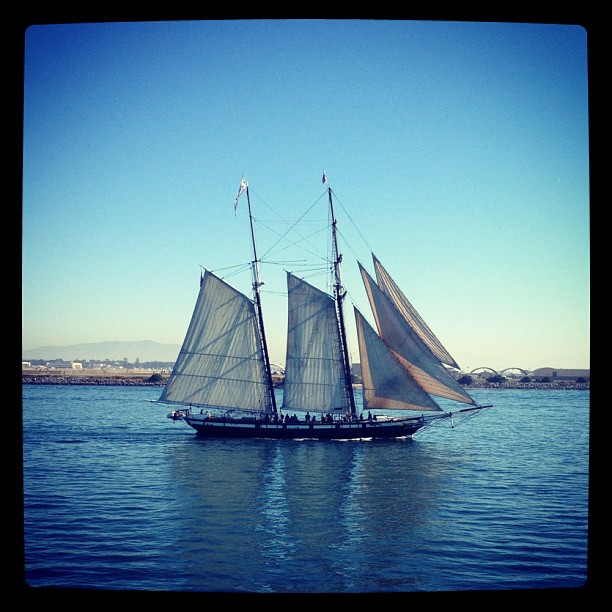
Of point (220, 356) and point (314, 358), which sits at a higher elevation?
point (220, 356)

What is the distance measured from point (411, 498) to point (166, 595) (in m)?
16.0

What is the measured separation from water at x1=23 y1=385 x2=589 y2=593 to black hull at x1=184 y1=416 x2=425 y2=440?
2.04ft

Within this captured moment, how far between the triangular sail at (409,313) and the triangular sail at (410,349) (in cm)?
24

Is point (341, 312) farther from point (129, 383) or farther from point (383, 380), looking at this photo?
point (129, 383)

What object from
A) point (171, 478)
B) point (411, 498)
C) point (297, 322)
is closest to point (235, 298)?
point (297, 322)

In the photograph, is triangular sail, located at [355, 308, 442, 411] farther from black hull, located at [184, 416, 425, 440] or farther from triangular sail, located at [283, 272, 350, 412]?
black hull, located at [184, 416, 425, 440]

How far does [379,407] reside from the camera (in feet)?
106

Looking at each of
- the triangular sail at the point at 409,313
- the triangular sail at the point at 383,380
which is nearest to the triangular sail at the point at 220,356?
the triangular sail at the point at 383,380

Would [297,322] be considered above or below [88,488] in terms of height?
above

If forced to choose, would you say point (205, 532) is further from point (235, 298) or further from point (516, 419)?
point (516, 419)

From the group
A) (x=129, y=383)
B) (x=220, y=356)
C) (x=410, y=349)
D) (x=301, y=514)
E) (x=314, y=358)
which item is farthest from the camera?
(x=129, y=383)

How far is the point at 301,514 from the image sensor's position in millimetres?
17328

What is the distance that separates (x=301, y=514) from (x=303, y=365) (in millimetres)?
15988

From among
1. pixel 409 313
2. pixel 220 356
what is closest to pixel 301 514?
pixel 409 313
